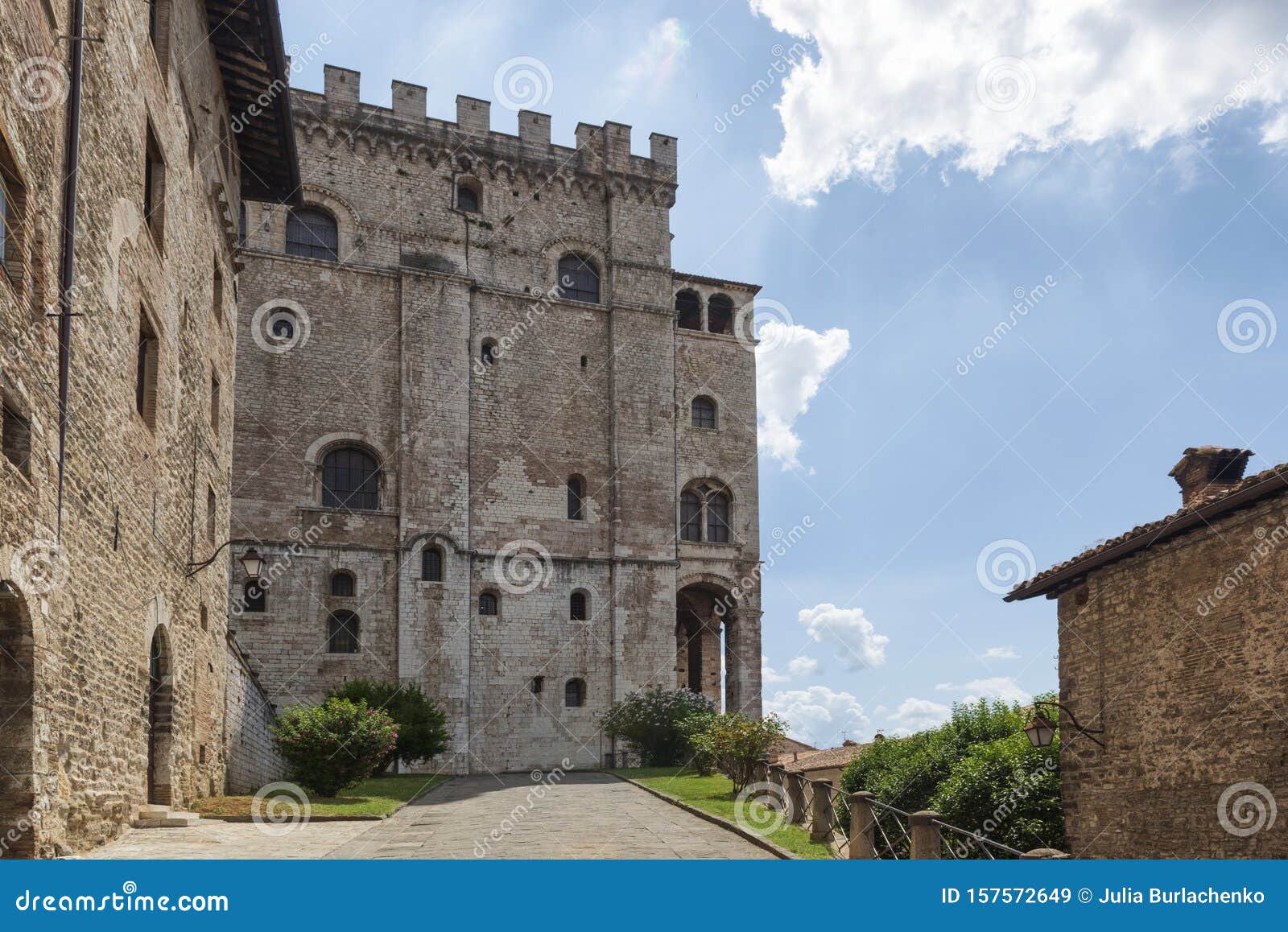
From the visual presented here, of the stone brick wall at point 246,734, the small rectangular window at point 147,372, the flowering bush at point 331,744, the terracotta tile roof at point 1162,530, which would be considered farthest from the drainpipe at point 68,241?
the terracotta tile roof at point 1162,530

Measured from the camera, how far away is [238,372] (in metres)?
29.0

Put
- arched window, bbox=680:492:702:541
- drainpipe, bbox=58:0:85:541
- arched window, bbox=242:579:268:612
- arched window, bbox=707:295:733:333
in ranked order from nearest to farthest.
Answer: drainpipe, bbox=58:0:85:541
arched window, bbox=242:579:268:612
arched window, bbox=680:492:702:541
arched window, bbox=707:295:733:333

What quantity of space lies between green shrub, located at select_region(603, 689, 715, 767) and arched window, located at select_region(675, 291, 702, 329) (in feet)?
41.8

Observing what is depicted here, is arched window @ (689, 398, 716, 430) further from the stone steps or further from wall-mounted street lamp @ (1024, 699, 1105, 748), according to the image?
the stone steps

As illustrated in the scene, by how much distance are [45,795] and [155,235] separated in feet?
23.4

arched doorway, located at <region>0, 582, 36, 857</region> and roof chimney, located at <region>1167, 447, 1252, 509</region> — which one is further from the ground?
roof chimney, located at <region>1167, 447, 1252, 509</region>

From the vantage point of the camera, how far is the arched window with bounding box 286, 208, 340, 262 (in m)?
30.5

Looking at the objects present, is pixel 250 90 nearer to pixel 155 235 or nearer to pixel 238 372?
pixel 155 235

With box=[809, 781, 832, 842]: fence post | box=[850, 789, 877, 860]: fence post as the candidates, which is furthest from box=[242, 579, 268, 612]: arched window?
box=[850, 789, 877, 860]: fence post

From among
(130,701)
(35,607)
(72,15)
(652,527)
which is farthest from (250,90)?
(652,527)

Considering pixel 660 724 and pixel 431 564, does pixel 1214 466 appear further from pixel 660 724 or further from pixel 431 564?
pixel 431 564

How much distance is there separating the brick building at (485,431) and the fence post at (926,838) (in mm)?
20738

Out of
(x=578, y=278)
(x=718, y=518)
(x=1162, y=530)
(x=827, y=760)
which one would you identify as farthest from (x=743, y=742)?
(x=827, y=760)

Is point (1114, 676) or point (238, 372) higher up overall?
point (238, 372)
